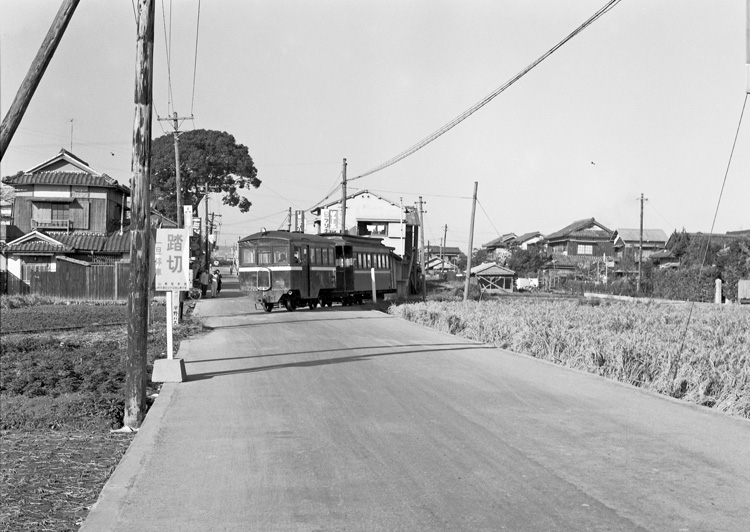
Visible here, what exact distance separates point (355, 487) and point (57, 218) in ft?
142

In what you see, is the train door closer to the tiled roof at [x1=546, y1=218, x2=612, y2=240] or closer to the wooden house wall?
the wooden house wall

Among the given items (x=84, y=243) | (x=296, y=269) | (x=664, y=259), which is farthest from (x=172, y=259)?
(x=664, y=259)

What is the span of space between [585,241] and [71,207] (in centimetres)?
5936

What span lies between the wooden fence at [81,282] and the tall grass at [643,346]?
63.9 feet

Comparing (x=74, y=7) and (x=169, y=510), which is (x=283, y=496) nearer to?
(x=169, y=510)

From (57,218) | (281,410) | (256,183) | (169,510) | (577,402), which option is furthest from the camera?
(256,183)

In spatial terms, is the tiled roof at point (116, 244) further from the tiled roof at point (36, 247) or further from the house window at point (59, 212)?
the house window at point (59, 212)

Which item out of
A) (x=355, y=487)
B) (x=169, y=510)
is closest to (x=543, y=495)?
(x=355, y=487)

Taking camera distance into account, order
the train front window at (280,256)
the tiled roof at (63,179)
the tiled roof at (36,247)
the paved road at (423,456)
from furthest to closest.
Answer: the tiled roof at (63,179), the tiled roof at (36,247), the train front window at (280,256), the paved road at (423,456)

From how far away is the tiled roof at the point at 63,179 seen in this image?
4528 cm

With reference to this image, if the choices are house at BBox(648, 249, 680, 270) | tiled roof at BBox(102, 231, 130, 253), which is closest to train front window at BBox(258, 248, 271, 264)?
tiled roof at BBox(102, 231, 130, 253)

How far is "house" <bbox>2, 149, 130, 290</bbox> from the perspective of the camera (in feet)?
145

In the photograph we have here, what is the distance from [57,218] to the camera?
150ft

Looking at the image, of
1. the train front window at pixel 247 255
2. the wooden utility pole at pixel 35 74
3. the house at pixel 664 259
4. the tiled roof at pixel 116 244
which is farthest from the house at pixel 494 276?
the wooden utility pole at pixel 35 74
